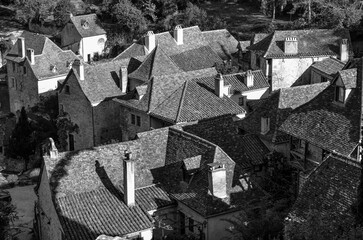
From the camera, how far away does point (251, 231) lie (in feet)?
A: 121

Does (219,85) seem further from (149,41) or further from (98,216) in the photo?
(149,41)

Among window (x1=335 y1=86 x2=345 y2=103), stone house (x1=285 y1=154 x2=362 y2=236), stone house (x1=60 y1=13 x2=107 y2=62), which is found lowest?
stone house (x1=60 y1=13 x2=107 y2=62)

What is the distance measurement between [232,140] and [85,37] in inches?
1978

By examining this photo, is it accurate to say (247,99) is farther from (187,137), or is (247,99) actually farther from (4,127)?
(4,127)

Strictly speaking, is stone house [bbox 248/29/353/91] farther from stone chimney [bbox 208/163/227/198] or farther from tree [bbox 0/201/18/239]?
tree [bbox 0/201/18/239]

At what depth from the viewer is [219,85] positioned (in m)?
55.7

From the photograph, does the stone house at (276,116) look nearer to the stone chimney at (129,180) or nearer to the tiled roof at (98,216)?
the stone chimney at (129,180)

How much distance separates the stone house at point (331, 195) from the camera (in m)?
33.5

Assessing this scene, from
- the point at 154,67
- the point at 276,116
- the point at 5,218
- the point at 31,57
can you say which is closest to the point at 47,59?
the point at 31,57

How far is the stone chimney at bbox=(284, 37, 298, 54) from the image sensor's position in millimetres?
68062

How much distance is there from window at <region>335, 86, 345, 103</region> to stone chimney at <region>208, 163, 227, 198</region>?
8.73 m

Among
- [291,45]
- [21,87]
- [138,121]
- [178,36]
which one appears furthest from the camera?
[21,87]

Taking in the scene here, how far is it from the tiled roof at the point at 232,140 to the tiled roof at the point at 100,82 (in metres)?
14.9

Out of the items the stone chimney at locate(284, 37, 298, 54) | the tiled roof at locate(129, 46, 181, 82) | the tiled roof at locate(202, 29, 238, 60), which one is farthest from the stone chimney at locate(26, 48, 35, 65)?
the stone chimney at locate(284, 37, 298, 54)
